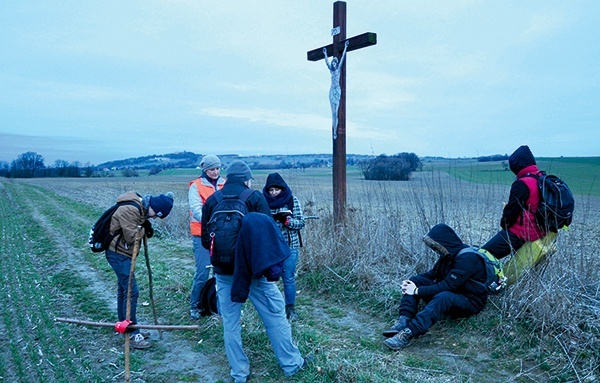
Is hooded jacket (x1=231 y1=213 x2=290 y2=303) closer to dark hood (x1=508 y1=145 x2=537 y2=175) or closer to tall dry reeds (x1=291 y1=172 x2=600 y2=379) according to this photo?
tall dry reeds (x1=291 y1=172 x2=600 y2=379)

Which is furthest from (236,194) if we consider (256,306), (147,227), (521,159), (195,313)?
(521,159)

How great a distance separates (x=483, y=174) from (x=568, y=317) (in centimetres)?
351

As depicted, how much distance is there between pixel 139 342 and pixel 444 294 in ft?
10.4

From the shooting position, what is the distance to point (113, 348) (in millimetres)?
4652

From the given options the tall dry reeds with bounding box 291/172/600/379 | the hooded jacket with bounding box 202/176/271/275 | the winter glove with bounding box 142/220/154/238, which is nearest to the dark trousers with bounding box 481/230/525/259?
the tall dry reeds with bounding box 291/172/600/379

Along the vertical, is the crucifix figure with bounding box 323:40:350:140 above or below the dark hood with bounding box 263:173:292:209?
above

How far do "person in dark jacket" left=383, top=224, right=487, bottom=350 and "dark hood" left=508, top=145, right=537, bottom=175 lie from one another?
3.35ft

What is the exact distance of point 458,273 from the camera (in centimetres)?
439

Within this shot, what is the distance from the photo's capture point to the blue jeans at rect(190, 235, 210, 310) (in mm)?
5270

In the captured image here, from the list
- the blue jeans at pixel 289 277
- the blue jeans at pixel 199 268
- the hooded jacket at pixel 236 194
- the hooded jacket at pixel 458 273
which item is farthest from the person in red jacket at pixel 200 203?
the hooded jacket at pixel 458 273

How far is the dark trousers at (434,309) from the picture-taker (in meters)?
4.25

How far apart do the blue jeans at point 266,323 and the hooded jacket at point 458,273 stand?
1.54 m

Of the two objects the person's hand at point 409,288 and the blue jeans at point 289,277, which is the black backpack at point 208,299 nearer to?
the blue jeans at point 289,277

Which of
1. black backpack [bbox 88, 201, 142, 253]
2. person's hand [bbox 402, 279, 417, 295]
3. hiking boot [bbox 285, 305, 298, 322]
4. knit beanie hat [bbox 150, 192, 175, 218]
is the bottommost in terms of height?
hiking boot [bbox 285, 305, 298, 322]
